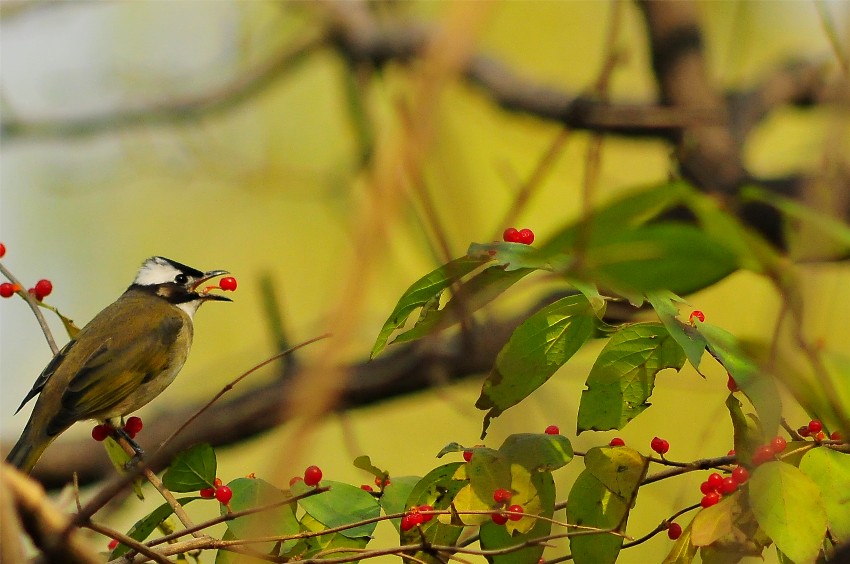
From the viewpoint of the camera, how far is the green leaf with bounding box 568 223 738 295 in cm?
89


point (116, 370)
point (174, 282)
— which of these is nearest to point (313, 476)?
point (116, 370)

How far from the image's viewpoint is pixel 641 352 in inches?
66.6

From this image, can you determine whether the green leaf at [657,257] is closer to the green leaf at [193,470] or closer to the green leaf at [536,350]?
the green leaf at [536,350]

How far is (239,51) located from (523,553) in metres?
4.98

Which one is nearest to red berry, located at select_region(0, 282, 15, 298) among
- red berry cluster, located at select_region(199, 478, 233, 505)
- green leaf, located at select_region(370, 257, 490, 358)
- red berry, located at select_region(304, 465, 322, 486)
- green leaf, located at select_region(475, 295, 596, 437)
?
red berry cluster, located at select_region(199, 478, 233, 505)

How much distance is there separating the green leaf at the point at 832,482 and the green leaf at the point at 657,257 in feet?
2.45

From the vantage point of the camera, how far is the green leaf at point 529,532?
5.32 feet

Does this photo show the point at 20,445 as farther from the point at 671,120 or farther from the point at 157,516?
the point at 671,120

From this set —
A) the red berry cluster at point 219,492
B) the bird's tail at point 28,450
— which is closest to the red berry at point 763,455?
the red berry cluster at point 219,492

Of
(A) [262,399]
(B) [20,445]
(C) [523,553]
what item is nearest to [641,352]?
(C) [523,553]

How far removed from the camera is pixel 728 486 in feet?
5.29

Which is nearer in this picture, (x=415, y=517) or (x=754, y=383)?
(x=754, y=383)

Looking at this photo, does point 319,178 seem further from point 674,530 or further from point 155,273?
point 674,530

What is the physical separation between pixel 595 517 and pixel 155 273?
3688mm
